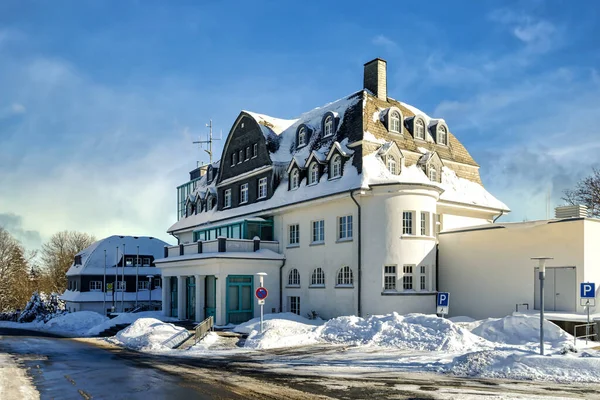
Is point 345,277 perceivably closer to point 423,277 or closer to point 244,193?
point 423,277

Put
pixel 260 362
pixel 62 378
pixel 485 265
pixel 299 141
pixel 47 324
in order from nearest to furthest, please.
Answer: pixel 62 378, pixel 260 362, pixel 485 265, pixel 299 141, pixel 47 324

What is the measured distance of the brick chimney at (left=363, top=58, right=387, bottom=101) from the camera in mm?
34656

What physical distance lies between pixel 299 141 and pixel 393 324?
53.6 feet

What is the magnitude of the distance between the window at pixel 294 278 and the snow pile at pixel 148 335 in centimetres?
763

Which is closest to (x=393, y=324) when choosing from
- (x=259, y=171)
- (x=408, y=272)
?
(x=408, y=272)

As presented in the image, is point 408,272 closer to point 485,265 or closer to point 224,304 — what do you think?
point 485,265

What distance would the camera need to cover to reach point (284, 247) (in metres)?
34.2

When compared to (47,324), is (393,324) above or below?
above

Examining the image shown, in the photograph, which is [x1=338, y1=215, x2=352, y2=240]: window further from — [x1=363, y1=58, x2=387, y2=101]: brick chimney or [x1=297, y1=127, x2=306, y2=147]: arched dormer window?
[x1=363, y1=58, x2=387, y2=101]: brick chimney

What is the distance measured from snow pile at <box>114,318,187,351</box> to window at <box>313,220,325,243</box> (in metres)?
8.79

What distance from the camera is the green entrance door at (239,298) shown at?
32.1m

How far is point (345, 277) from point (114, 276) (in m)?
41.6

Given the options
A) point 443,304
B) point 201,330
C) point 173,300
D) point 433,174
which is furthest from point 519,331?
point 173,300

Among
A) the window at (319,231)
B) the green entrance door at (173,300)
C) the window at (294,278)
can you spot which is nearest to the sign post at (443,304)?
the window at (319,231)
